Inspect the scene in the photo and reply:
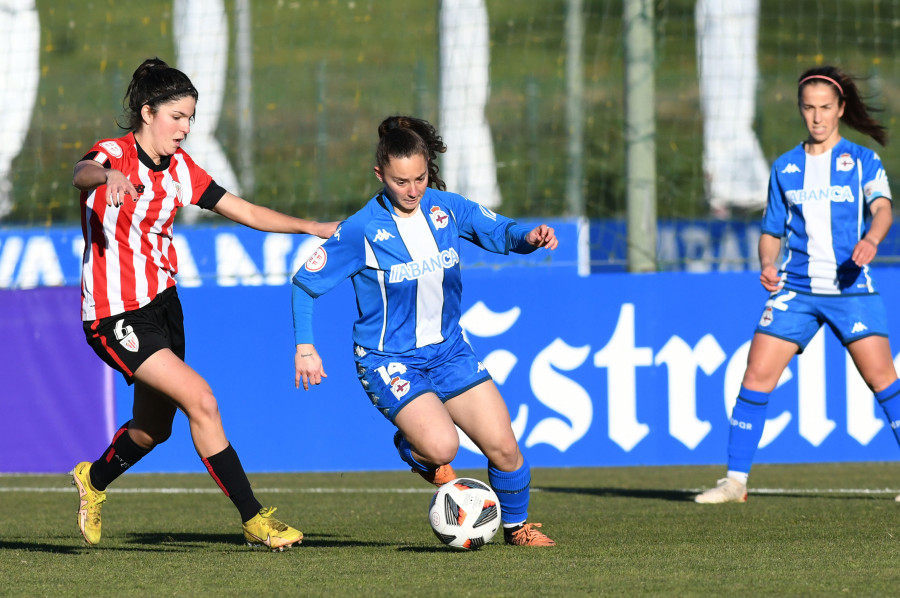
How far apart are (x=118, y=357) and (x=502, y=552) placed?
161 centimetres

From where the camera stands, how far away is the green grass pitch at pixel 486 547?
162 inches

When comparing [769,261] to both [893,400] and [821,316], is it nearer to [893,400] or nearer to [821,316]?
[821,316]

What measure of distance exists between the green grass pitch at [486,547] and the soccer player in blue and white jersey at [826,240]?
74cm

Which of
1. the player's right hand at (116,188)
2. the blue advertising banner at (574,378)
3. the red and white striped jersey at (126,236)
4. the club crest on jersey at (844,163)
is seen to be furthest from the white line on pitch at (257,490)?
the player's right hand at (116,188)

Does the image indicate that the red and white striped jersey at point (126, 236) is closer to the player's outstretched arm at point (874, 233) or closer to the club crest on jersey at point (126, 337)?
the club crest on jersey at point (126, 337)

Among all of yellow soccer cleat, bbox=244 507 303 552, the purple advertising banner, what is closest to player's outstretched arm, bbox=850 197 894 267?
yellow soccer cleat, bbox=244 507 303 552

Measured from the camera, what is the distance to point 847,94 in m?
6.34

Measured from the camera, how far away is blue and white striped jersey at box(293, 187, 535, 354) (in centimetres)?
494

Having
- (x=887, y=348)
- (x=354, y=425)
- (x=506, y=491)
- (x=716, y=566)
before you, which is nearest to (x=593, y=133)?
(x=354, y=425)

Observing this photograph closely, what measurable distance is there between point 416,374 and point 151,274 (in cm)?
110

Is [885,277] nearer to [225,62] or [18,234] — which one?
[225,62]

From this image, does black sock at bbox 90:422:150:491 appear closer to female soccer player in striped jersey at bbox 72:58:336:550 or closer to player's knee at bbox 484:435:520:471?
female soccer player in striped jersey at bbox 72:58:336:550

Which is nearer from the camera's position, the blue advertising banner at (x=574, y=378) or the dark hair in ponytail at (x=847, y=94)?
the dark hair in ponytail at (x=847, y=94)

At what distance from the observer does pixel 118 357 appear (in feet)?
16.4
